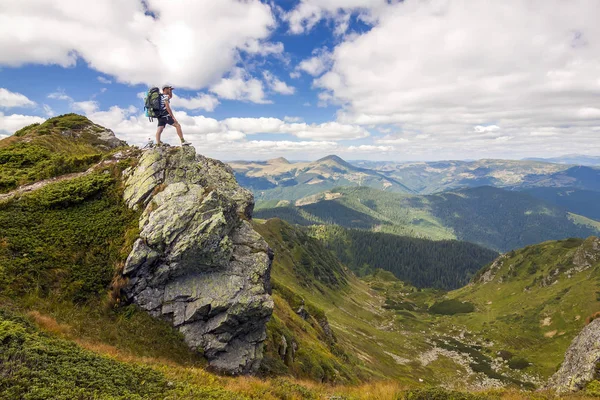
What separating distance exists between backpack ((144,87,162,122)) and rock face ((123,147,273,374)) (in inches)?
201

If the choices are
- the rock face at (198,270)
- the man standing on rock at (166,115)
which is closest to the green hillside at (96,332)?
the rock face at (198,270)

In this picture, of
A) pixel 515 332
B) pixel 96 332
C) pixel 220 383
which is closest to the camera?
pixel 220 383

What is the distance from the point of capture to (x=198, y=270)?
25.2 m

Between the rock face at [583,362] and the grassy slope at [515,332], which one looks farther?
the grassy slope at [515,332]

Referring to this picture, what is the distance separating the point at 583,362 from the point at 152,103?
161ft

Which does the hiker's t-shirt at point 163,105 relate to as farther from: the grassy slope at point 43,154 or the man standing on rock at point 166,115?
the grassy slope at point 43,154

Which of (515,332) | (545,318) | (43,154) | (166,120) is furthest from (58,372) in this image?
(545,318)

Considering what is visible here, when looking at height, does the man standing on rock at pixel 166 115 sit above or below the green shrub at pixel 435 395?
above

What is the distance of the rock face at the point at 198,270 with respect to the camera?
23.0m

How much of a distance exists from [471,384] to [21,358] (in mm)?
134030

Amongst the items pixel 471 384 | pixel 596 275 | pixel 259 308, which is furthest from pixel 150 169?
pixel 596 275

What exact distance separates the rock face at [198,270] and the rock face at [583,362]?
26.1 meters

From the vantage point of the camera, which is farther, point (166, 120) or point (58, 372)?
point (166, 120)

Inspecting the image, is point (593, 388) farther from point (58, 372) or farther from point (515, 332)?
point (515, 332)
